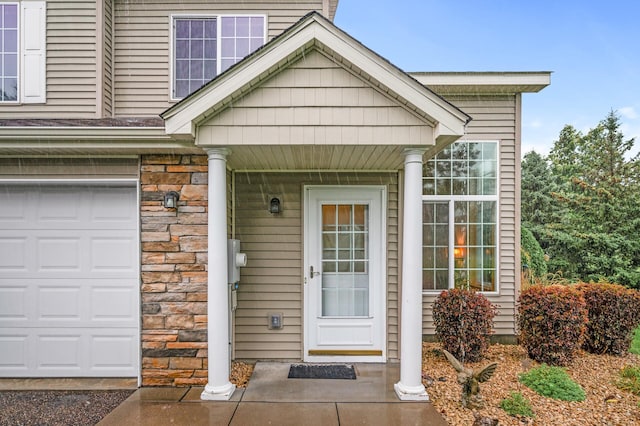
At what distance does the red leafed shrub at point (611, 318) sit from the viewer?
513 centimetres

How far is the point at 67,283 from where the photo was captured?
4.35 meters

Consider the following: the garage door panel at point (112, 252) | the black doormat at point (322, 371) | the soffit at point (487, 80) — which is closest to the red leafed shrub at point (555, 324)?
the black doormat at point (322, 371)

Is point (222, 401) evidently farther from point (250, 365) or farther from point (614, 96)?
point (614, 96)

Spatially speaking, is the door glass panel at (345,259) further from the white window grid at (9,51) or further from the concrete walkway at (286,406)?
the white window grid at (9,51)

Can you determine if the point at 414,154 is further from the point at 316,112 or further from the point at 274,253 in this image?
the point at 274,253

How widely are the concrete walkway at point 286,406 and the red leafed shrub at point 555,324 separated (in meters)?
1.94

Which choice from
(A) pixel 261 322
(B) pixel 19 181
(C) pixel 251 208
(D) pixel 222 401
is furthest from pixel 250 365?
(B) pixel 19 181

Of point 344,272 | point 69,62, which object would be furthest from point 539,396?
point 69,62

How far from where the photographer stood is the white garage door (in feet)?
14.2

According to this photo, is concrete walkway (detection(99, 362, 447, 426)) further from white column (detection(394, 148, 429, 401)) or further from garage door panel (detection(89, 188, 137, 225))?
garage door panel (detection(89, 188, 137, 225))

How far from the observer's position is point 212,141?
11.8 ft

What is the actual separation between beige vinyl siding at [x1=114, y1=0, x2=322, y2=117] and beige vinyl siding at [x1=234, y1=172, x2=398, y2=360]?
2.10m

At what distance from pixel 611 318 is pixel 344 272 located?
3531mm

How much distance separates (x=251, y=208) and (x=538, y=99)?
1050 inches
